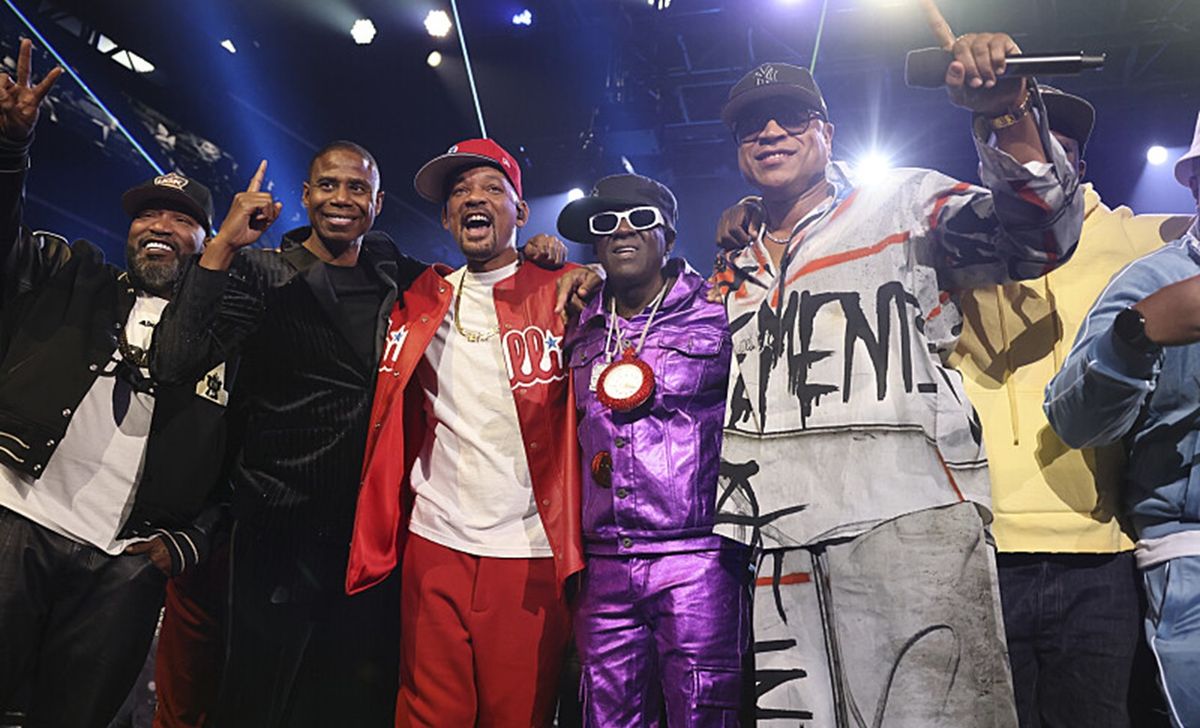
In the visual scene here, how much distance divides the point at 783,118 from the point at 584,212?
2.55 feet

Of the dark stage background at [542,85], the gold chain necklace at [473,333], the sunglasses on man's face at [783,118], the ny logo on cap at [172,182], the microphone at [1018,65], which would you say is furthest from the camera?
the dark stage background at [542,85]

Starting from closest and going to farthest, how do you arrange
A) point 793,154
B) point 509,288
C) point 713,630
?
1. point 713,630
2. point 793,154
3. point 509,288

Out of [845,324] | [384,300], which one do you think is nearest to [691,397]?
[845,324]

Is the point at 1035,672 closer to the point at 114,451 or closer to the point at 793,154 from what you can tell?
the point at 793,154

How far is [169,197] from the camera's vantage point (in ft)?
11.3

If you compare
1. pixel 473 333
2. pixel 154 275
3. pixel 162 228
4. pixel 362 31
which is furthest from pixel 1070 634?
pixel 362 31

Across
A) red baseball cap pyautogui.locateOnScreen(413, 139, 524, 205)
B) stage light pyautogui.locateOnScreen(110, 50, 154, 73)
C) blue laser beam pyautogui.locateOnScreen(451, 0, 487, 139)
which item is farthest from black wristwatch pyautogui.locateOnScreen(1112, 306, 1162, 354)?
stage light pyautogui.locateOnScreen(110, 50, 154, 73)

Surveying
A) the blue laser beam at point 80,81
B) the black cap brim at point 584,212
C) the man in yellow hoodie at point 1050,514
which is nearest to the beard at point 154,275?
the black cap brim at point 584,212

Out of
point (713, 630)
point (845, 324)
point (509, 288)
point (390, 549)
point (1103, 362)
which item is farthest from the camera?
point (509, 288)

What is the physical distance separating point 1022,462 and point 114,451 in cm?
293

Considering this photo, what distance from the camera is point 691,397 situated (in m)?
2.58

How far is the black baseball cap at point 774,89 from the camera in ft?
8.34

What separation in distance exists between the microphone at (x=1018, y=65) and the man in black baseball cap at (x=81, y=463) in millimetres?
2566

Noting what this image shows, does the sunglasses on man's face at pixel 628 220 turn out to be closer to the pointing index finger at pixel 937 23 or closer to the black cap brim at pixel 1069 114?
the pointing index finger at pixel 937 23
